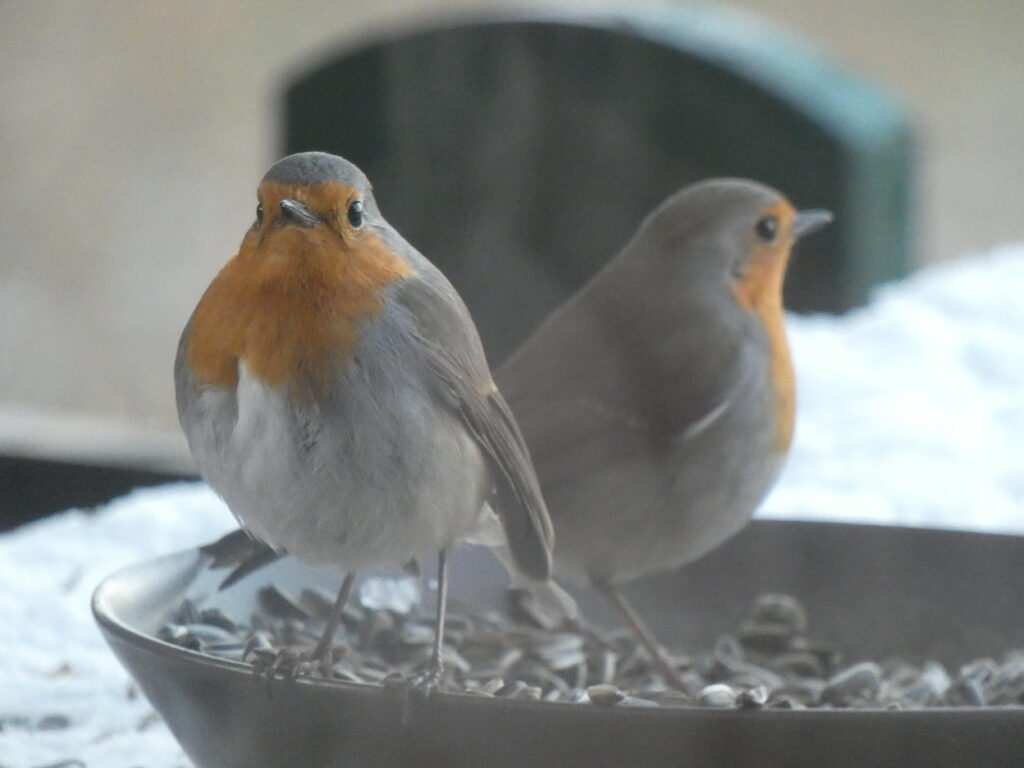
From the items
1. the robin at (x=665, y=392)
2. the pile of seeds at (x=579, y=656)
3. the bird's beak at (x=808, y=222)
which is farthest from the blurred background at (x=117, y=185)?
the bird's beak at (x=808, y=222)

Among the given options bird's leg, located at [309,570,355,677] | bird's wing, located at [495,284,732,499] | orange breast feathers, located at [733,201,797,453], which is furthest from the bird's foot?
orange breast feathers, located at [733,201,797,453]

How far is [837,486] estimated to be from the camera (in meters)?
2.64

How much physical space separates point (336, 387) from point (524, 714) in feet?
1.07

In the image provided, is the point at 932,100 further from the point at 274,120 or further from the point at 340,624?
the point at 340,624

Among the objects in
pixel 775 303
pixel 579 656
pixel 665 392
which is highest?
pixel 775 303

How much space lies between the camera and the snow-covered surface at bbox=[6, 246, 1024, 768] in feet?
6.02

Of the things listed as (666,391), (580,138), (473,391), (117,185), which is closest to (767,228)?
(666,391)

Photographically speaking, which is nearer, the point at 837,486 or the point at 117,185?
the point at 837,486

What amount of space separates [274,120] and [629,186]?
2.13ft

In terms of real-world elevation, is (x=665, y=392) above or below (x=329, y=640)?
above

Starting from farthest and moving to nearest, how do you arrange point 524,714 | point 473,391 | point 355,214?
point 473,391 < point 355,214 < point 524,714

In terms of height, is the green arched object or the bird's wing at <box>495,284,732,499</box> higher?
the green arched object

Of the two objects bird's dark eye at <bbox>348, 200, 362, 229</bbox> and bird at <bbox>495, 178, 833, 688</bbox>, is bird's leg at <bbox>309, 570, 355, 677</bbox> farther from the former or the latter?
bird's dark eye at <bbox>348, 200, 362, 229</bbox>

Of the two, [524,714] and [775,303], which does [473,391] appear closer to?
[524,714]
